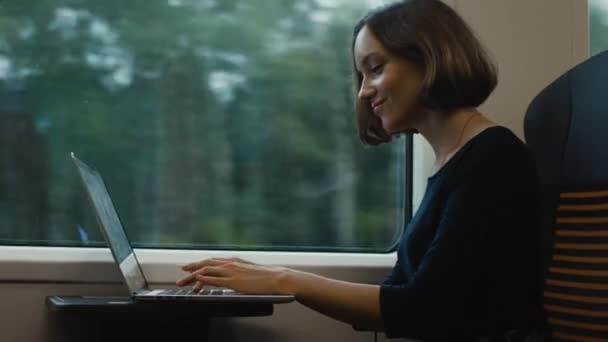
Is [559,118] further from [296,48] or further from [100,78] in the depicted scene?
[100,78]

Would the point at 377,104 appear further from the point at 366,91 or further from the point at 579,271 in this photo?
the point at 579,271

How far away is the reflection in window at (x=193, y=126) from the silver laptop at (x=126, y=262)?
20 centimetres

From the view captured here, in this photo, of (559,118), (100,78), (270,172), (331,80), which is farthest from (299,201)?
(559,118)

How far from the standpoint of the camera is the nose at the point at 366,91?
149 cm

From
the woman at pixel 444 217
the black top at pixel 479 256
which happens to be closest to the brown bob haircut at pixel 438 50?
the woman at pixel 444 217

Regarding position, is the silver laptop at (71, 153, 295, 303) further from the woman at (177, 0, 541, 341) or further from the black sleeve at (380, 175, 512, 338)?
the black sleeve at (380, 175, 512, 338)

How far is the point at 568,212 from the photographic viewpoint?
1.27m

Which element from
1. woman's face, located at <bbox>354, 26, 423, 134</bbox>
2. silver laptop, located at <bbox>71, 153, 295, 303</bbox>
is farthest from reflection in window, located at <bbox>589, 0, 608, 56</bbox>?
silver laptop, located at <bbox>71, 153, 295, 303</bbox>

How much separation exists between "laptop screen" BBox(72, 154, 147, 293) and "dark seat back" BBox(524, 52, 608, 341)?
71 cm

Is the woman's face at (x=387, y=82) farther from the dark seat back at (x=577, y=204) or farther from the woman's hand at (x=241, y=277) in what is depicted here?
the woman's hand at (x=241, y=277)

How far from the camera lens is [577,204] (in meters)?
1.25

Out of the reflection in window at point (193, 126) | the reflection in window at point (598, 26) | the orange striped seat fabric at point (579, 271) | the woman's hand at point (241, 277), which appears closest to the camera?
the orange striped seat fabric at point (579, 271)

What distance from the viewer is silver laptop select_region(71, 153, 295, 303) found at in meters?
1.21

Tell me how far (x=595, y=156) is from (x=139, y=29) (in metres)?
1.04
